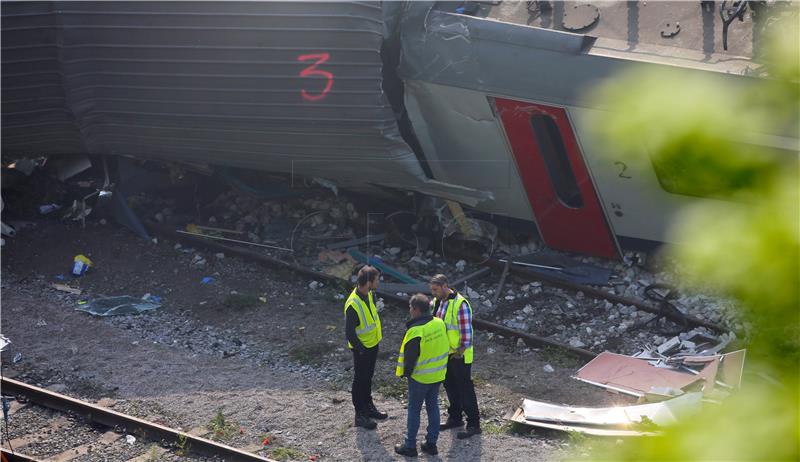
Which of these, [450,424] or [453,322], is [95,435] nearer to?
[450,424]

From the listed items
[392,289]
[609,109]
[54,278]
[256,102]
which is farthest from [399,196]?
[609,109]

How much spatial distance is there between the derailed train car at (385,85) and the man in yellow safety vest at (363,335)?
2.78m

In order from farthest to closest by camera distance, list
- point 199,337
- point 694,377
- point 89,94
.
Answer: point 89,94
point 199,337
point 694,377

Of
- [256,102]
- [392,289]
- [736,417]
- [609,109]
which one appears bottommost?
[392,289]

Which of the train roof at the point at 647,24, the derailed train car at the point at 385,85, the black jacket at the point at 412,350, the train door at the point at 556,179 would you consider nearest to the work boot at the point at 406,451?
the black jacket at the point at 412,350

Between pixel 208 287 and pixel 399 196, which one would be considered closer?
pixel 208 287

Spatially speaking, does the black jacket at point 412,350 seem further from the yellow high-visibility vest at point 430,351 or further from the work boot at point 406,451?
the work boot at point 406,451

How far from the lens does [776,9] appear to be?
26.2ft

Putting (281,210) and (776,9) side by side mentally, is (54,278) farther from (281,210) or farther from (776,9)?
(776,9)

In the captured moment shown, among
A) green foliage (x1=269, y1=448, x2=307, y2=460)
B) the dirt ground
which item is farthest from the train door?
green foliage (x1=269, y1=448, x2=307, y2=460)

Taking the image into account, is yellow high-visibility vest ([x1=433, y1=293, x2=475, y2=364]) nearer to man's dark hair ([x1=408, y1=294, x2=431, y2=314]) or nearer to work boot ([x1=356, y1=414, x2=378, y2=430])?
man's dark hair ([x1=408, y1=294, x2=431, y2=314])

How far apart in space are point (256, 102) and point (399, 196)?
221 cm

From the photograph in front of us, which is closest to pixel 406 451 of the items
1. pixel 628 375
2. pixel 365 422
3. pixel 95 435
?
pixel 365 422

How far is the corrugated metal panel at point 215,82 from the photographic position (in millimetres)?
8898
